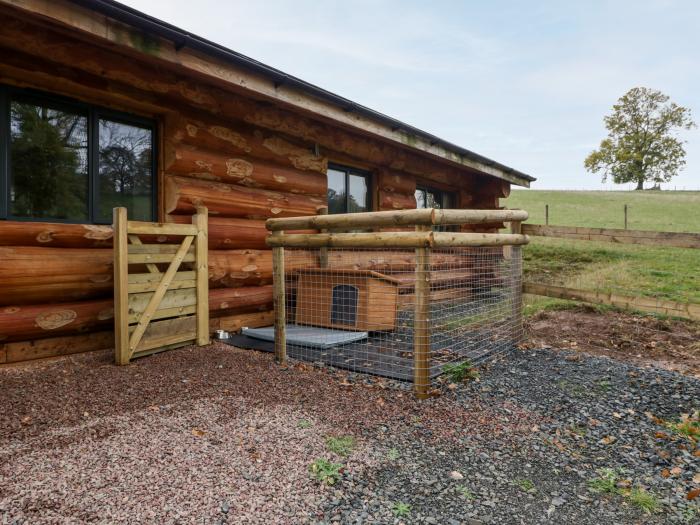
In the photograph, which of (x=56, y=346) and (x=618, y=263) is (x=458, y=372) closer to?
(x=56, y=346)

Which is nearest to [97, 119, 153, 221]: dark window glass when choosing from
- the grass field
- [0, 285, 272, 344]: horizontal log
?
[0, 285, 272, 344]: horizontal log

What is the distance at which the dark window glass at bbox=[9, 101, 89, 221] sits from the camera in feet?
13.6

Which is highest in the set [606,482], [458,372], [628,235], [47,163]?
[47,163]

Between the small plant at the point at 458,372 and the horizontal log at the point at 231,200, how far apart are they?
11.2 feet

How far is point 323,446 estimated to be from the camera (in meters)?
2.78

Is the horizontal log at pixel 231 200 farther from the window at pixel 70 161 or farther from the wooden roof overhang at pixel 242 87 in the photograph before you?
the wooden roof overhang at pixel 242 87

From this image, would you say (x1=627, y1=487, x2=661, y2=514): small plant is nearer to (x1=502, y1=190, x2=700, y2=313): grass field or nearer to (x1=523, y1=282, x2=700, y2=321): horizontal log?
(x1=523, y1=282, x2=700, y2=321): horizontal log

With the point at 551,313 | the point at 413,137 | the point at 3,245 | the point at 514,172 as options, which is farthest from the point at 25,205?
the point at 514,172

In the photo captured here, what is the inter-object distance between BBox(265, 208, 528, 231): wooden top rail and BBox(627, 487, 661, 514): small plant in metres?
2.16

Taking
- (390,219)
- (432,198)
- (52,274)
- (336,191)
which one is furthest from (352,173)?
(52,274)

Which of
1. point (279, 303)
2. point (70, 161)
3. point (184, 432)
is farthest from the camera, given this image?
point (279, 303)

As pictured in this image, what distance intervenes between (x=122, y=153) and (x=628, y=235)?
6.29 m

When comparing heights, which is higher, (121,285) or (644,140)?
(644,140)

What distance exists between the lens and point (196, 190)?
208 inches
